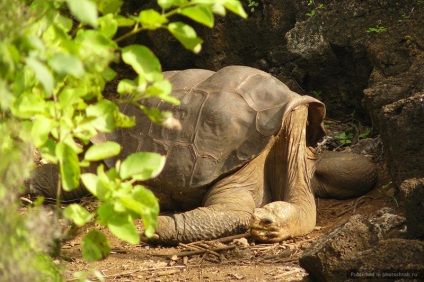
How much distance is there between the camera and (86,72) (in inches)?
84.8

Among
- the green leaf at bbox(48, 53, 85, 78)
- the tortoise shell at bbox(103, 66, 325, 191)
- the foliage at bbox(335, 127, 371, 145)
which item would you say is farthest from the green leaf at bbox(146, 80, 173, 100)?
the foliage at bbox(335, 127, 371, 145)

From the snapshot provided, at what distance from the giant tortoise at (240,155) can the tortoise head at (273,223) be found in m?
0.14

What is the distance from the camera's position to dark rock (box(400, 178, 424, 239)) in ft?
10.9

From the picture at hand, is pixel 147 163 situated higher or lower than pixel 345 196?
higher

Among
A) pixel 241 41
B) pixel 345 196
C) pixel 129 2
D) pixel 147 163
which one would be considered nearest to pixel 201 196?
pixel 345 196

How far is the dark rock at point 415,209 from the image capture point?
333 cm

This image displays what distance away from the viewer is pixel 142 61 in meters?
2.22

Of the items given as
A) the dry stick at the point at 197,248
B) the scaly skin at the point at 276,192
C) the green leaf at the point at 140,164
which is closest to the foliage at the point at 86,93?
the green leaf at the point at 140,164

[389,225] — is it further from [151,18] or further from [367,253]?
[151,18]

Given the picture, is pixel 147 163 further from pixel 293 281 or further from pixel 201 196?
pixel 201 196

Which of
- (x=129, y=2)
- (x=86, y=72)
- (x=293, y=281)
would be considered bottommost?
(x=293, y=281)

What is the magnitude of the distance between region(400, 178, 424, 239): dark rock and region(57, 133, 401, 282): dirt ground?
636 millimetres

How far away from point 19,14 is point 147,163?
1.74 ft

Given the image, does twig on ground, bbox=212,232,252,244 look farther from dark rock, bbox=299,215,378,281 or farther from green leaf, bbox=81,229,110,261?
green leaf, bbox=81,229,110,261
